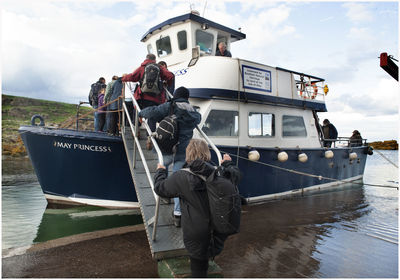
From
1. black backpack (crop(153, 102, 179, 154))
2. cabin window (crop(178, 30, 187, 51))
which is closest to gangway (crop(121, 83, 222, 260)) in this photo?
black backpack (crop(153, 102, 179, 154))

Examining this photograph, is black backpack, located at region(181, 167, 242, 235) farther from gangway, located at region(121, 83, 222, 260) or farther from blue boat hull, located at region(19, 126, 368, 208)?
blue boat hull, located at region(19, 126, 368, 208)

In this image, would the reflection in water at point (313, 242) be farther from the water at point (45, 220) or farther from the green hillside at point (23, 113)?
the green hillside at point (23, 113)

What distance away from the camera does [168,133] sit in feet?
11.5

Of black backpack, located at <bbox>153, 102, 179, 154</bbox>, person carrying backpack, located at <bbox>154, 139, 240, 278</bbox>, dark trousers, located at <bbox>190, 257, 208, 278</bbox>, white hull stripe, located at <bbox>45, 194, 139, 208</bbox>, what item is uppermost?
black backpack, located at <bbox>153, 102, 179, 154</bbox>

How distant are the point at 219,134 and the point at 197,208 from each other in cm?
506

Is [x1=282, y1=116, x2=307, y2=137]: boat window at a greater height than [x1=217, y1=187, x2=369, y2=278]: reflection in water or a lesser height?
greater

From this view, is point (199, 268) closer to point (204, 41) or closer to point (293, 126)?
point (293, 126)

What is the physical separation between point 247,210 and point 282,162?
187 cm

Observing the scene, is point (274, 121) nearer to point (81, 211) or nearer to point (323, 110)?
point (323, 110)

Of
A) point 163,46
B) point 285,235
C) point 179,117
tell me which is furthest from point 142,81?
point 163,46

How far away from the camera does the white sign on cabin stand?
758cm

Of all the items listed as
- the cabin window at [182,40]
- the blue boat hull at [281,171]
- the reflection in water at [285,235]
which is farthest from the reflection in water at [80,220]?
the cabin window at [182,40]

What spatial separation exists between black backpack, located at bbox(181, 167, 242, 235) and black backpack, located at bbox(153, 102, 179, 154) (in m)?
1.34

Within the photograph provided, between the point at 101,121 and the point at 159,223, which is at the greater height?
the point at 101,121
